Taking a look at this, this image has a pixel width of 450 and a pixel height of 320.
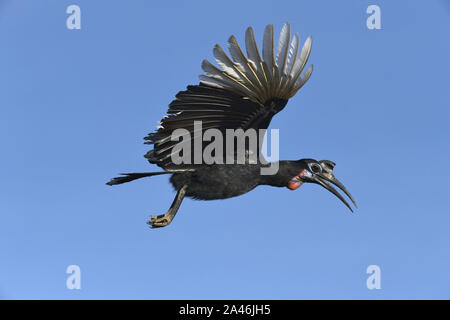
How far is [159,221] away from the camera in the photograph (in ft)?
23.9

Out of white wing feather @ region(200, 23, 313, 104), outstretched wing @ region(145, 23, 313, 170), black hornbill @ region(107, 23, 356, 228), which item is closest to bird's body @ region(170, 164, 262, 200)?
black hornbill @ region(107, 23, 356, 228)

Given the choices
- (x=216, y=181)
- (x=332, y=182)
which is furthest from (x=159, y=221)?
(x=332, y=182)

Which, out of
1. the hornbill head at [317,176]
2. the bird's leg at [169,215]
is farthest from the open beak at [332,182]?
the bird's leg at [169,215]

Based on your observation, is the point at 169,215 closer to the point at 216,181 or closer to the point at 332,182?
the point at 216,181

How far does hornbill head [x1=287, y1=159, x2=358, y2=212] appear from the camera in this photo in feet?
26.5

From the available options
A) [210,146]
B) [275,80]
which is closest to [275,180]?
[210,146]

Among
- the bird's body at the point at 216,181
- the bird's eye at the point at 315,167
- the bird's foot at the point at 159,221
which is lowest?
the bird's foot at the point at 159,221

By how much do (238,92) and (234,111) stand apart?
323 mm

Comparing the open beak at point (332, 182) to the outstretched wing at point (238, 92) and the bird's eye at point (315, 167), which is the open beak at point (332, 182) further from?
the outstretched wing at point (238, 92)

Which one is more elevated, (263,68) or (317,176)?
(263,68)

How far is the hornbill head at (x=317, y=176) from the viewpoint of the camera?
8070mm

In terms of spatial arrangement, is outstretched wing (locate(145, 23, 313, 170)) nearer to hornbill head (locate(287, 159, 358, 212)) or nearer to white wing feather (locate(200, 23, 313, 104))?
white wing feather (locate(200, 23, 313, 104))

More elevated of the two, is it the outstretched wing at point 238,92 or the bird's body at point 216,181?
the outstretched wing at point 238,92

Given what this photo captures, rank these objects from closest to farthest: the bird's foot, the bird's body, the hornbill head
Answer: the bird's foot
the bird's body
the hornbill head
